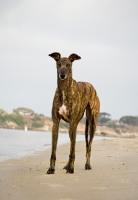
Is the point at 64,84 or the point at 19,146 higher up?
the point at 64,84

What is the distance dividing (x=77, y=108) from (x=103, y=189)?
2809mm

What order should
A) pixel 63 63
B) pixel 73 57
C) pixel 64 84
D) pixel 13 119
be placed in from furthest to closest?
pixel 13 119, pixel 73 57, pixel 64 84, pixel 63 63

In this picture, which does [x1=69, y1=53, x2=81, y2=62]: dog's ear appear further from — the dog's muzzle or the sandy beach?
the sandy beach

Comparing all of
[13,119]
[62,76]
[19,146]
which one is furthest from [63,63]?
[13,119]

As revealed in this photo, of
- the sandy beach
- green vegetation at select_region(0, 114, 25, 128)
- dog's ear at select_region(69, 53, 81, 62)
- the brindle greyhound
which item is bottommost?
the sandy beach

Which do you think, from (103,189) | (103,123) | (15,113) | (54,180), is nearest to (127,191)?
(103,189)

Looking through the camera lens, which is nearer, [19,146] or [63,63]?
[63,63]

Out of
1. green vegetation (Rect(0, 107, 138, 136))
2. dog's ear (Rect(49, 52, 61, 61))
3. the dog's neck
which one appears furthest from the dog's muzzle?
green vegetation (Rect(0, 107, 138, 136))

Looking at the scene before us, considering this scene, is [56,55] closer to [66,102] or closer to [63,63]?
[63,63]

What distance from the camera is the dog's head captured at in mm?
7871

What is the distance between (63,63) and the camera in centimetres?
798

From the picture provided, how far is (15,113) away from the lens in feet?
414

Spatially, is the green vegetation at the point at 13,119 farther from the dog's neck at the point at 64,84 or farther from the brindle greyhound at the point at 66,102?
the dog's neck at the point at 64,84

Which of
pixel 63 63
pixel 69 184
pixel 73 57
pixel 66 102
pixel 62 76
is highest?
pixel 73 57
